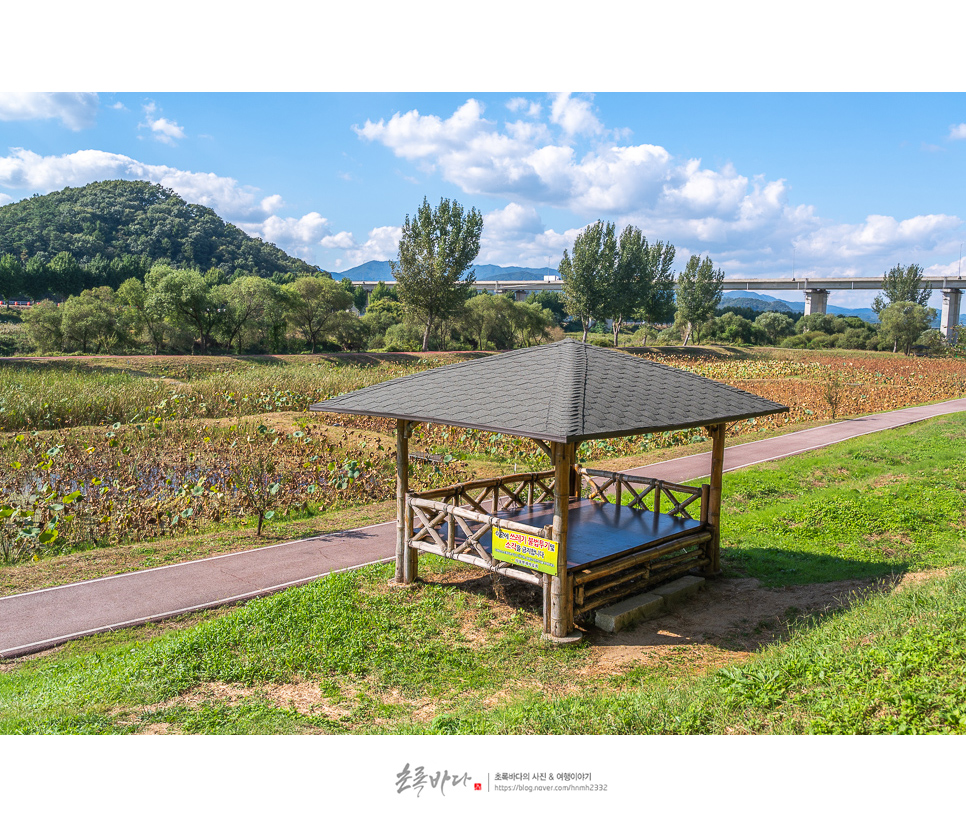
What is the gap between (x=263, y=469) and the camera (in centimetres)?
1429

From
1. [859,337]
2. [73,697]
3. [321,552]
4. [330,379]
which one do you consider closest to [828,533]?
[321,552]

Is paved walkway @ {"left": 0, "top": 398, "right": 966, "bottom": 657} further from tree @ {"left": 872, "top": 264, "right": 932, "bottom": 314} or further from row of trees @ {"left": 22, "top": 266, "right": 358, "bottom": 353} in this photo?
tree @ {"left": 872, "top": 264, "right": 932, "bottom": 314}

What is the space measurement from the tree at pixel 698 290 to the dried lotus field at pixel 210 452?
42685 mm

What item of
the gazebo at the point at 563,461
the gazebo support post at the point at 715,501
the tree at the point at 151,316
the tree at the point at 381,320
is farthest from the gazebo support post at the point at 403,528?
the tree at the point at 381,320

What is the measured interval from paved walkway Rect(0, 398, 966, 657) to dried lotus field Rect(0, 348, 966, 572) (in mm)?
1454

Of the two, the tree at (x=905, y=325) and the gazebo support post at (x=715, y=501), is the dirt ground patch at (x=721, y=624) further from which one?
the tree at (x=905, y=325)

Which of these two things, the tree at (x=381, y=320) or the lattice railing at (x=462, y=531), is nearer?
the lattice railing at (x=462, y=531)

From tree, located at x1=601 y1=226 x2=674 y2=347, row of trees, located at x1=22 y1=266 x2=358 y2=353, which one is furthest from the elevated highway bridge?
row of trees, located at x1=22 y1=266 x2=358 y2=353

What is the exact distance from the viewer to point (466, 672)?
6.63 meters

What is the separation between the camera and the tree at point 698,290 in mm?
72188

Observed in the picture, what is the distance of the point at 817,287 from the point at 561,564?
360ft

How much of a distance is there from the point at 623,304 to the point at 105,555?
2403 inches

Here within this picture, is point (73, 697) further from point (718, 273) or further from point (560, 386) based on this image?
Answer: point (718, 273)

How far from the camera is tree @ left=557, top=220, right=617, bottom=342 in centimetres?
6412
